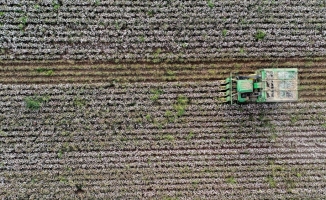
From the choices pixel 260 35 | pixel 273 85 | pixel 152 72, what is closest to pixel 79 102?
pixel 152 72

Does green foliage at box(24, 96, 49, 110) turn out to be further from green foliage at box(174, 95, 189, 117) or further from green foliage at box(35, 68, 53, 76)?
green foliage at box(174, 95, 189, 117)

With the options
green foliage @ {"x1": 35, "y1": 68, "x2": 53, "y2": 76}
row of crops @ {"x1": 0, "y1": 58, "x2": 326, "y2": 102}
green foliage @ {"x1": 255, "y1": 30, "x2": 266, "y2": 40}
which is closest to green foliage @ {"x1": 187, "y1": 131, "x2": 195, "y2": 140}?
row of crops @ {"x1": 0, "y1": 58, "x2": 326, "y2": 102}

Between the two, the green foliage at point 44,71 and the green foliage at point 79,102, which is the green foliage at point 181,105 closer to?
the green foliage at point 79,102

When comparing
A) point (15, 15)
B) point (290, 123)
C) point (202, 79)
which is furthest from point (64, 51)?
point (290, 123)

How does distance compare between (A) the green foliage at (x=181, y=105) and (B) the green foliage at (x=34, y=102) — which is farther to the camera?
(A) the green foliage at (x=181, y=105)

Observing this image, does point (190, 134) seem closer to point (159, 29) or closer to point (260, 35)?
point (159, 29)

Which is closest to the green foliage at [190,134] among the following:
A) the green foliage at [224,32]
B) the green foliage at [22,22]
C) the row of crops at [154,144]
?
the row of crops at [154,144]
